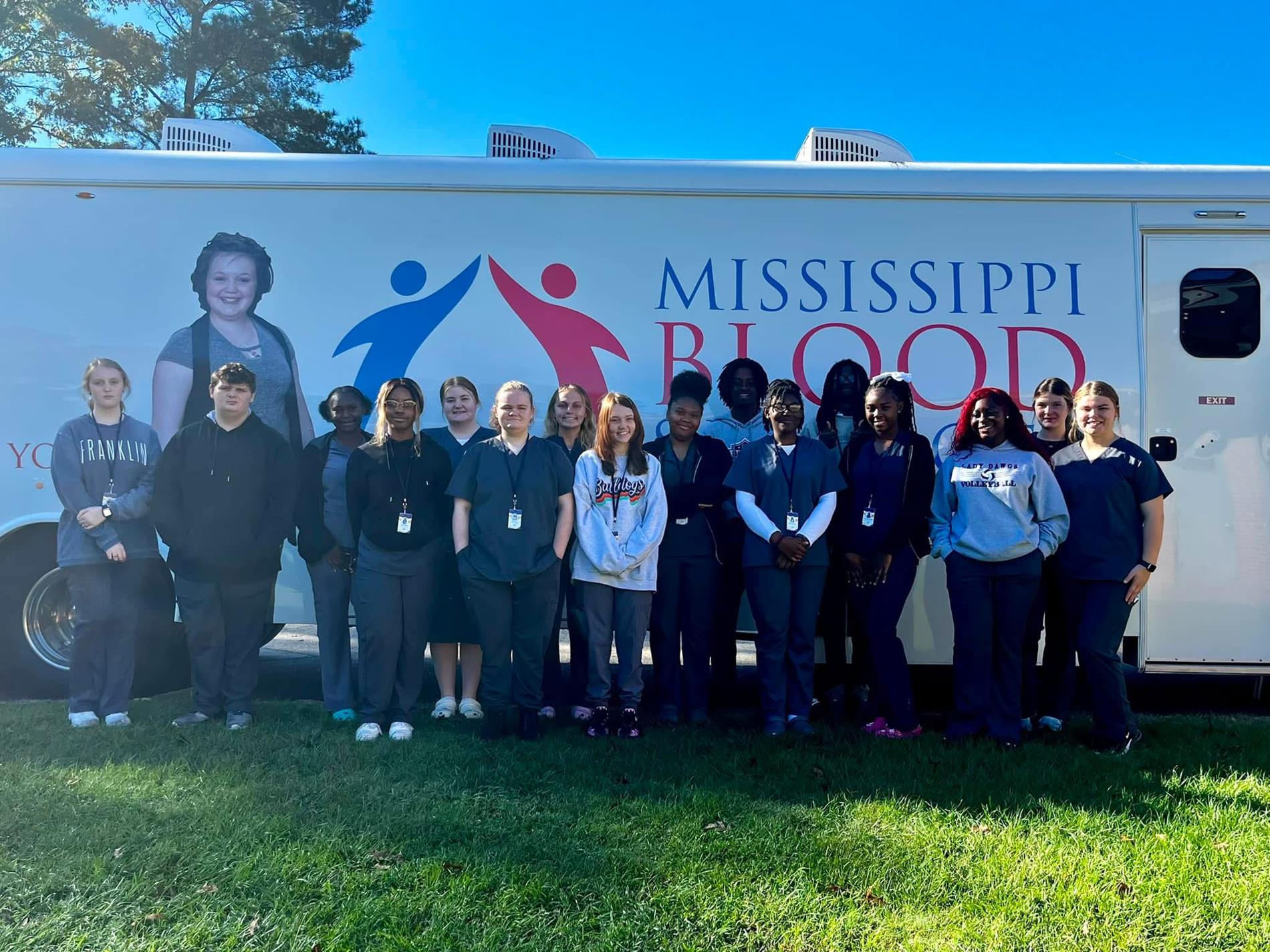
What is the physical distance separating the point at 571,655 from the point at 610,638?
1.51 feet

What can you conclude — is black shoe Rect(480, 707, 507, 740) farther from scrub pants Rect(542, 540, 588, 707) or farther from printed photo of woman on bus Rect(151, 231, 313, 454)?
printed photo of woman on bus Rect(151, 231, 313, 454)

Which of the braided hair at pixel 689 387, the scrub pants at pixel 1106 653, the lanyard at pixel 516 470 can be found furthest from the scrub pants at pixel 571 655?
the scrub pants at pixel 1106 653

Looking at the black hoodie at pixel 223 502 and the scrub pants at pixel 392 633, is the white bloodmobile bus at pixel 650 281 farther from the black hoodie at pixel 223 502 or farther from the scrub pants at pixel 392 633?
the scrub pants at pixel 392 633

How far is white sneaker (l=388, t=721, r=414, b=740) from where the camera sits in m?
4.59

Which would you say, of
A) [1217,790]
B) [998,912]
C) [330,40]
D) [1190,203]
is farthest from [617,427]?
[330,40]

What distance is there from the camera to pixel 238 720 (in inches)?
190

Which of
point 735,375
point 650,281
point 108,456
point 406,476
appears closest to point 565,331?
point 650,281

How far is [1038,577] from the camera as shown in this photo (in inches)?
181

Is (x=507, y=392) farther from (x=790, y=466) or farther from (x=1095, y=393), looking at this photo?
(x=1095, y=393)

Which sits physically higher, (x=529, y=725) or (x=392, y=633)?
(x=392, y=633)

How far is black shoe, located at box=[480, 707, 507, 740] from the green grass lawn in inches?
6.0

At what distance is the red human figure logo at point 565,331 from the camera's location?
5.31 m

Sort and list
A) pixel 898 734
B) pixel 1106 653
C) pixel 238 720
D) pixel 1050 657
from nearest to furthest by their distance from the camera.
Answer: pixel 1106 653
pixel 898 734
pixel 238 720
pixel 1050 657

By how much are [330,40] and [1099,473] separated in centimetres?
1799
